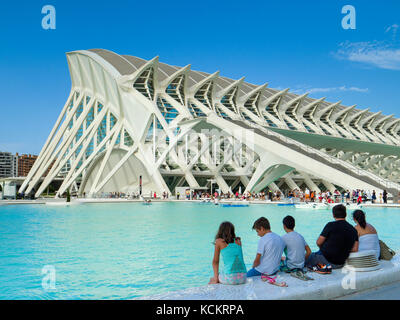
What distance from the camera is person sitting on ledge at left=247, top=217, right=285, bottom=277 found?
4277 mm

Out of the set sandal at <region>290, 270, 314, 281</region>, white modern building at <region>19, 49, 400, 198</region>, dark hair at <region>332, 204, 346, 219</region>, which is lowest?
sandal at <region>290, 270, 314, 281</region>

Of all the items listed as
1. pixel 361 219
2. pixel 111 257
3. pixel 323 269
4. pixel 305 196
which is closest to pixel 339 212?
pixel 361 219

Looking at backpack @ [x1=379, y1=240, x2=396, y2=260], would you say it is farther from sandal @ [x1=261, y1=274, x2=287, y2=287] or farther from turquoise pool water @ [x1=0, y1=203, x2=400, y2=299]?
turquoise pool water @ [x1=0, y1=203, x2=400, y2=299]

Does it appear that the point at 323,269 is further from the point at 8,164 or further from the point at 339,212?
the point at 8,164

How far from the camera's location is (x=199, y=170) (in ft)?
133

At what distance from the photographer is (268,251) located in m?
4.31

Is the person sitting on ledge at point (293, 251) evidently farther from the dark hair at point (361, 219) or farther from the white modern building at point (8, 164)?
the white modern building at point (8, 164)

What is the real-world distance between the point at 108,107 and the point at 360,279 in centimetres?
4012

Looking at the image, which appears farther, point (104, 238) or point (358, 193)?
point (358, 193)

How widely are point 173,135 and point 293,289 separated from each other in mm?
32486

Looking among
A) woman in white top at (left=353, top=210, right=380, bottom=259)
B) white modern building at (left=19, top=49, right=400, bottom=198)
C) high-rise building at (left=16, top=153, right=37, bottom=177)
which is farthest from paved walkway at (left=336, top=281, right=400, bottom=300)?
high-rise building at (left=16, top=153, right=37, bottom=177)

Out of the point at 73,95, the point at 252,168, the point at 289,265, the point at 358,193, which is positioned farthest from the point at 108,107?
the point at 289,265

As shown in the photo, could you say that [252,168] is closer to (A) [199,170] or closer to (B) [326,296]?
(A) [199,170]

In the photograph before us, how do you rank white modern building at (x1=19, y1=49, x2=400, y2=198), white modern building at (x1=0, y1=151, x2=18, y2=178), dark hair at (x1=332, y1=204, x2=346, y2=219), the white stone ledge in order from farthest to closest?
white modern building at (x1=0, y1=151, x2=18, y2=178) → white modern building at (x1=19, y1=49, x2=400, y2=198) → dark hair at (x1=332, y1=204, x2=346, y2=219) → the white stone ledge
